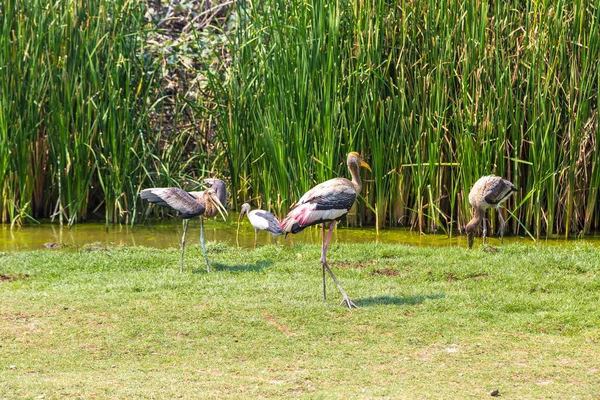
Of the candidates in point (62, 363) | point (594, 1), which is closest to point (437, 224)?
point (594, 1)

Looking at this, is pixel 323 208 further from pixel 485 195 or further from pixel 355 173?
pixel 485 195

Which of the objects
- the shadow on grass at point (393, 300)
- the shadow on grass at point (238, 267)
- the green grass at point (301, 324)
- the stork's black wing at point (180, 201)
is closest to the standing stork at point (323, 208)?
the shadow on grass at point (393, 300)

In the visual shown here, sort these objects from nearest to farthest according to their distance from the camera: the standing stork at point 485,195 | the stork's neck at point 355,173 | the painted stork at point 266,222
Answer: the stork's neck at point 355,173 < the painted stork at point 266,222 < the standing stork at point 485,195

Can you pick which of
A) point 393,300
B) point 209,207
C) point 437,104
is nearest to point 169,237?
point 209,207

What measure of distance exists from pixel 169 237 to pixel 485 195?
3.93 m

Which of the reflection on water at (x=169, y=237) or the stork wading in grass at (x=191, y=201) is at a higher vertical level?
the stork wading in grass at (x=191, y=201)

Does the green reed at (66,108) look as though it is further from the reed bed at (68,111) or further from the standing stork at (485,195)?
the standing stork at (485,195)

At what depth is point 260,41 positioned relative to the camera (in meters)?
11.8

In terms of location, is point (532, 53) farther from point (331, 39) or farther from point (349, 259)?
point (349, 259)

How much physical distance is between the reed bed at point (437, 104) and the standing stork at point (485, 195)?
1.54 ft

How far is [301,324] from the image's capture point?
7.10 metres

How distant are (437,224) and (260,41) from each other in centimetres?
311

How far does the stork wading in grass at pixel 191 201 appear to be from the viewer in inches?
366

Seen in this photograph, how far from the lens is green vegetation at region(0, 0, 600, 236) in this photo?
10836 mm
